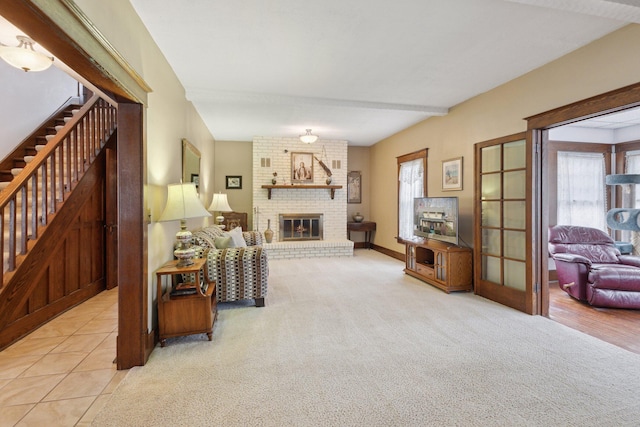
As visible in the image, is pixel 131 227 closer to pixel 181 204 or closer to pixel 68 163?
pixel 181 204

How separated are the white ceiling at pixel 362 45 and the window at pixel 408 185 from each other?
4.50ft

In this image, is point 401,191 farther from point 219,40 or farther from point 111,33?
point 111,33

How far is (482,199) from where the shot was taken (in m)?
3.88

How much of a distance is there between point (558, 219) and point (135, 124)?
604 cm

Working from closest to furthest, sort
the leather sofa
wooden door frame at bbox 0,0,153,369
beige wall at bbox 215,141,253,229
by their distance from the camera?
wooden door frame at bbox 0,0,153,369 → the leather sofa → beige wall at bbox 215,141,253,229

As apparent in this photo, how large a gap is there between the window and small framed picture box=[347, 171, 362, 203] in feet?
5.37

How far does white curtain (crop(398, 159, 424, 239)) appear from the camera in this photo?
18.4ft

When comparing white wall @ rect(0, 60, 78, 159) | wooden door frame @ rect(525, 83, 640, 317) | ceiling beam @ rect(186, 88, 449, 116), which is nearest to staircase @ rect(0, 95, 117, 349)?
white wall @ rect(0, 60, 78, 159)

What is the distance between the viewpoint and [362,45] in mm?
2672

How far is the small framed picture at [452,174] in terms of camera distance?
4.35 m

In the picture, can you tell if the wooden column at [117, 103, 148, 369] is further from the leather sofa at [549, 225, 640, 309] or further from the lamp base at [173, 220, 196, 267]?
the leather sofa at [549, 225, 640, 309]

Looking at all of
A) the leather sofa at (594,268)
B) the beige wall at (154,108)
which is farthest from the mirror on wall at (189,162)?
the leather sofa at (594,268)

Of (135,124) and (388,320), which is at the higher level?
(135,124)

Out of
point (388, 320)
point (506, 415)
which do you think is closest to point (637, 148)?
point (388, 320)
